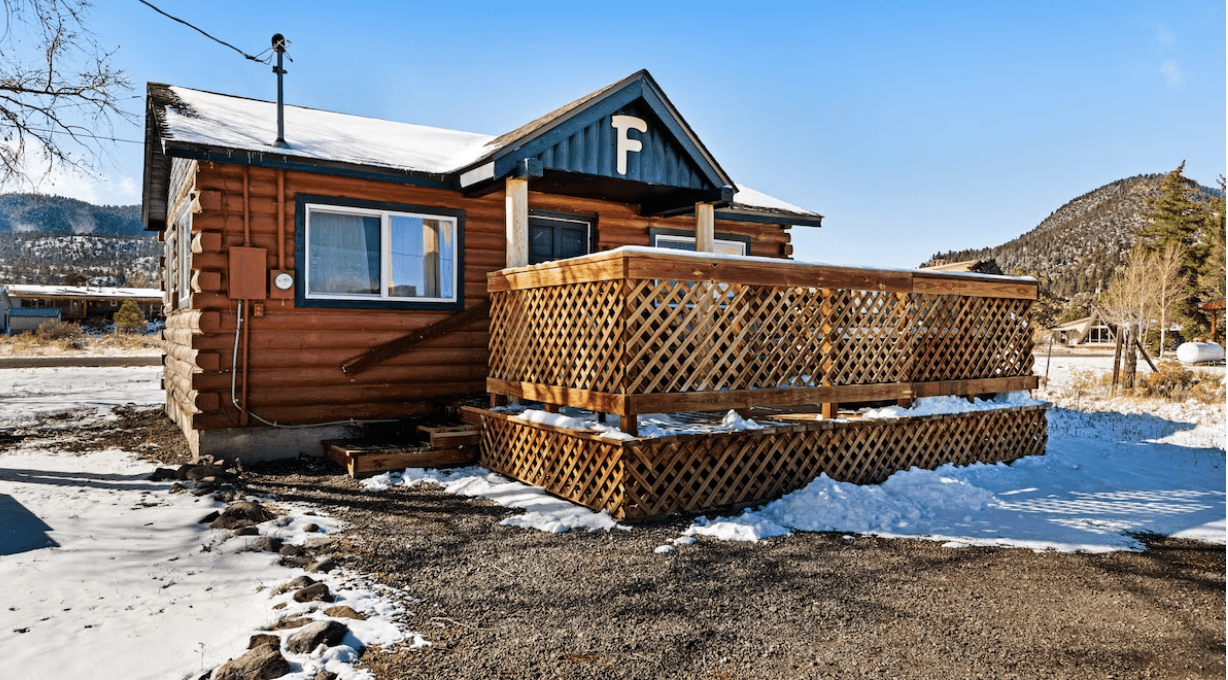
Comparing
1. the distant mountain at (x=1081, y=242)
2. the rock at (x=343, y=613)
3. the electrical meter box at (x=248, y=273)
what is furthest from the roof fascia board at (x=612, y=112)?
the distant mountain at (x=1081, y=242)

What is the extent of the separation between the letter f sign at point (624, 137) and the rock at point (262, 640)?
6.88m

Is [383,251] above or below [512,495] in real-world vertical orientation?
above

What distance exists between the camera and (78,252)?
114375 mm

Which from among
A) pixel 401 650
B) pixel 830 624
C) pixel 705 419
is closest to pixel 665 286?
pixel 705 419

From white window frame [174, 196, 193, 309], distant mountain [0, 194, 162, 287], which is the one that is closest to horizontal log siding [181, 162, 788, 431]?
white window frame [174, 196, 193, 309]

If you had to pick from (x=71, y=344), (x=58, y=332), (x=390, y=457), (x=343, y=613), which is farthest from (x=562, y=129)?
(x=58, y=332)

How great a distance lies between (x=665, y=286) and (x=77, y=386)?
1702 centimetres

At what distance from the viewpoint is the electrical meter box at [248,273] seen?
8234 millimetres

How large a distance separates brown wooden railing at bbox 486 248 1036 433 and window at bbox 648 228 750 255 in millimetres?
3641

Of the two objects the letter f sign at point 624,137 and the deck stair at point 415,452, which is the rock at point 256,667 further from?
the letter f sign at point 624,137

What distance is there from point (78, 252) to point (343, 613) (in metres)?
138

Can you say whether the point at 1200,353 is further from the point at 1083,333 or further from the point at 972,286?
the point at 972,286

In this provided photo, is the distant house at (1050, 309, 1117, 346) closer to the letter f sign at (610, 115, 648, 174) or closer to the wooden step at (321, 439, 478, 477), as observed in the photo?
the letter f sign at (610, 115, 648, 174)

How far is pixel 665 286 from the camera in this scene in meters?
6.58
